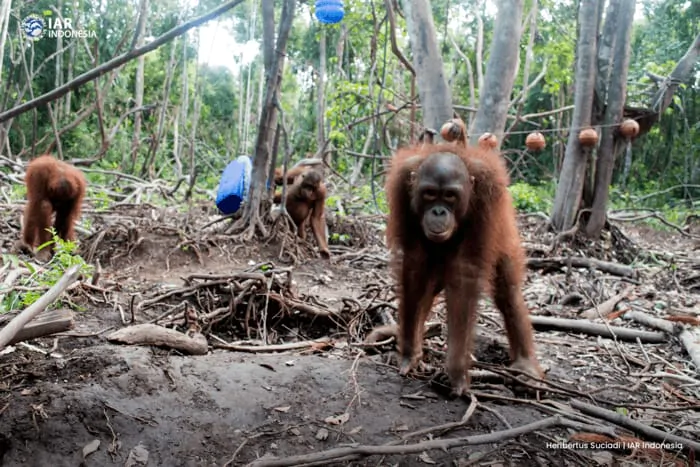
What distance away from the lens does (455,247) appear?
10.3 feet

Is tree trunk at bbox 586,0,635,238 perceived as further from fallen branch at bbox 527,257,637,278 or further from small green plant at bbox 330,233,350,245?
small green plant at bbox 330,233,350,245

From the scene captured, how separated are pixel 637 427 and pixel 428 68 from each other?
399cm

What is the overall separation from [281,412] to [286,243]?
4030 mm

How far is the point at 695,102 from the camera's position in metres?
15.9

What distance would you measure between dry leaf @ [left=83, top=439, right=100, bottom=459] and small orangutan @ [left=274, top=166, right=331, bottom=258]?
526 centimetres

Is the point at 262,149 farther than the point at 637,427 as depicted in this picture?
Yes

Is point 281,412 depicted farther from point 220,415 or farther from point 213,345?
point 213,345

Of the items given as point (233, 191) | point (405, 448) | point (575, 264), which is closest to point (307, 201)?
point (233, 191)

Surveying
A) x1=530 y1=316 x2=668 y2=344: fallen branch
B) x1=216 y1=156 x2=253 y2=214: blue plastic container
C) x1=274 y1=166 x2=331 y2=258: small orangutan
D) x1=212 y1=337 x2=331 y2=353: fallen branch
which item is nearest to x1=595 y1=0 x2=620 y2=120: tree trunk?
x1=274 y1=166 x2=331 y2=258: small orangutan

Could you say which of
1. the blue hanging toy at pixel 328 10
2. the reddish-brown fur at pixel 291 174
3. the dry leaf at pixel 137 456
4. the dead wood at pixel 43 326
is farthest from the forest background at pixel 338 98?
the dry leaf at pixel 137 456

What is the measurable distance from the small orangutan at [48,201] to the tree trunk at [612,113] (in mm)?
6155

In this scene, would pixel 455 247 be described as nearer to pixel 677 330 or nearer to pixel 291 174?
pixel 677 330

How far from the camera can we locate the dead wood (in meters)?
2.50

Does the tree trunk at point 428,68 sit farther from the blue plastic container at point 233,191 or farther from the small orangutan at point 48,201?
the small orangutan at point 48,201
